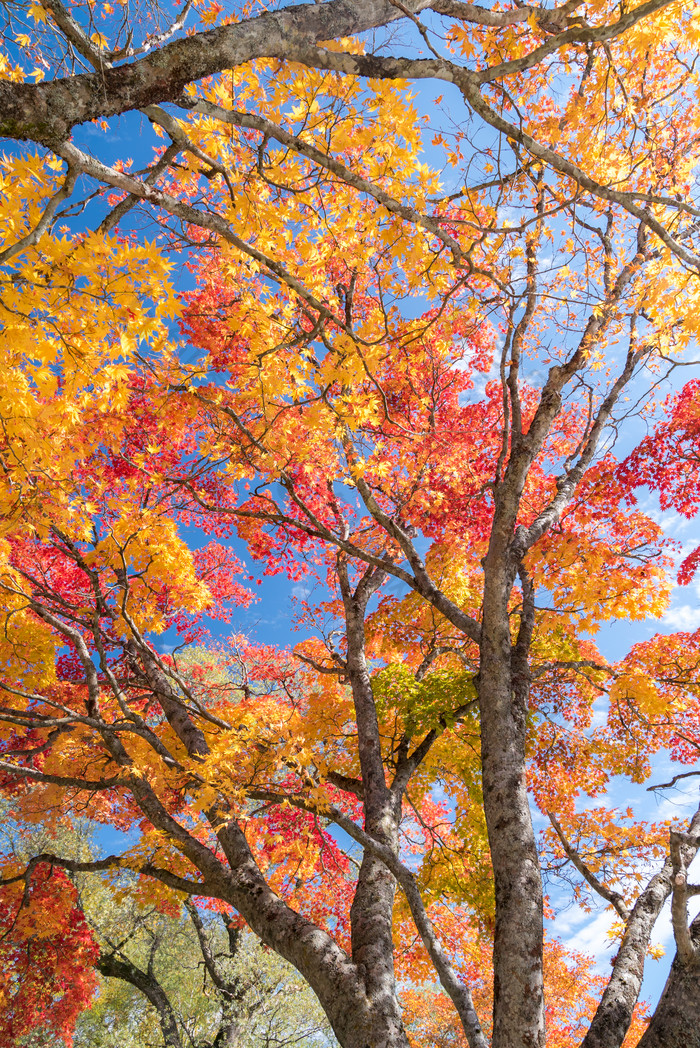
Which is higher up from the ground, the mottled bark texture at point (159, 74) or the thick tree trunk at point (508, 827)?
the mottled bark texture at point (159, 74)

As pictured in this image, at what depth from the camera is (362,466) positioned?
17.0 ft

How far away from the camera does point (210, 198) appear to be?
13.8 feet

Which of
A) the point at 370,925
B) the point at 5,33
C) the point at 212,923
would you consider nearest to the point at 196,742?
the point at 370,925

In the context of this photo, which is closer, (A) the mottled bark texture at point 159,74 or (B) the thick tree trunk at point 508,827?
(A) the mottled bark texture at point 159,74

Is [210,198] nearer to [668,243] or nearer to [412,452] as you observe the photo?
[668,243]

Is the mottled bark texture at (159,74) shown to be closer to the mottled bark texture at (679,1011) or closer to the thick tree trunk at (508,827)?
the thick tree trunk at (508,827)

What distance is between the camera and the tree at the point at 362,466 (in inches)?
123

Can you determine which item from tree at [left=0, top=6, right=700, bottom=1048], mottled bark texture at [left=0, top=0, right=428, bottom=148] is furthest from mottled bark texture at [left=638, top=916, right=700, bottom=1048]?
mottled bark texture at [left=0, top=0, right=428, bottom=148]

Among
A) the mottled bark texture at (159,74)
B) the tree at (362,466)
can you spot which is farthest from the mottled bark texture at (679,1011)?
the mottled bark texture at (159,74)

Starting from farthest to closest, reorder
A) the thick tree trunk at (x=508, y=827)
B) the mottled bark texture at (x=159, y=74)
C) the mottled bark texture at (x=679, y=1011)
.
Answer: the thick tree trunk at (x=508, y=827) < the mottled bark texture at (x=679, y=1011) < the mottled bark texture at (x=159, y=74)

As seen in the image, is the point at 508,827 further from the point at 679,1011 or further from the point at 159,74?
the point at 159,74

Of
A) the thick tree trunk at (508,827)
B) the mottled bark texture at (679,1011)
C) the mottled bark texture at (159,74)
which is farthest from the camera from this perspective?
Answer: the thick tree trunk at (508,827)

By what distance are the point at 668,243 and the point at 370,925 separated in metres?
5.31

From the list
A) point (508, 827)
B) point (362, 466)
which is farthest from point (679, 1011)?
point (362, 466)
